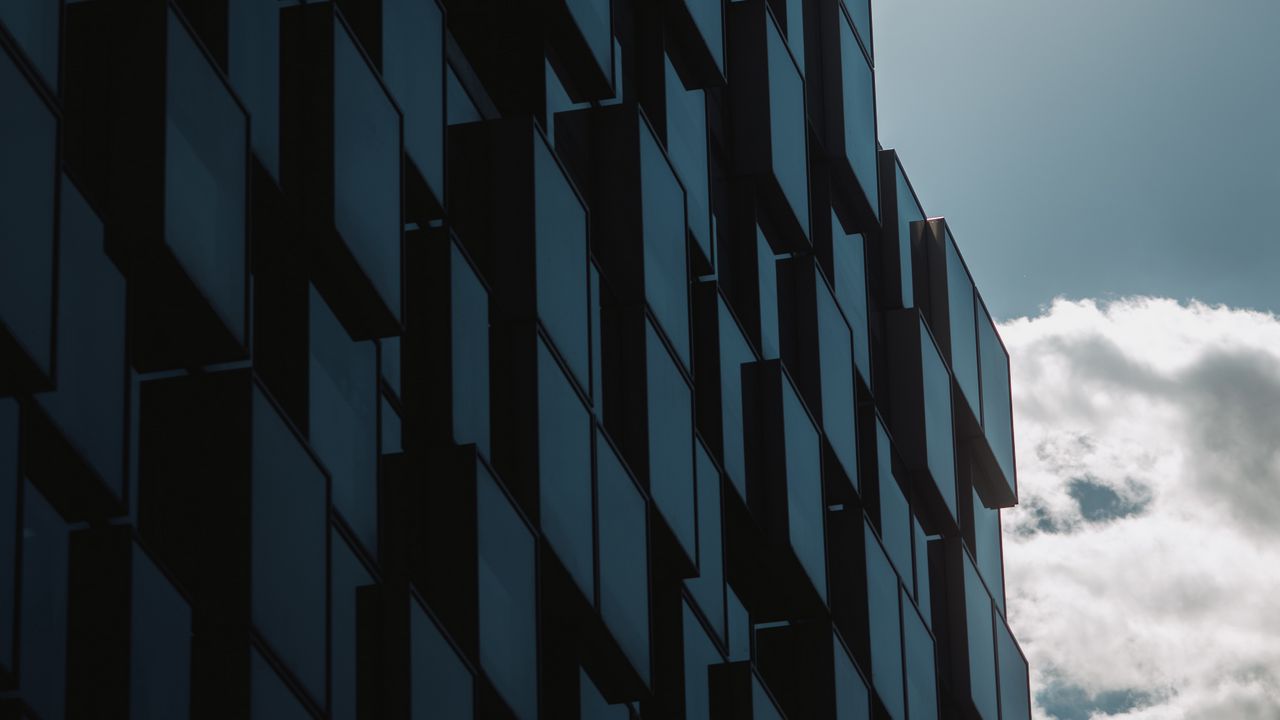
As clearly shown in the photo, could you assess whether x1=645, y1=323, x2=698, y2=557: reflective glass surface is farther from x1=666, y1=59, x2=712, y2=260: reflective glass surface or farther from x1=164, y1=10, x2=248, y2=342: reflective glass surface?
x1=164, y1=10, x2=248, y2=342: reflective glass surface

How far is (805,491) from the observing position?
2558 cm

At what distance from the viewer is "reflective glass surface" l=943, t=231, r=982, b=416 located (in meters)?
36.2

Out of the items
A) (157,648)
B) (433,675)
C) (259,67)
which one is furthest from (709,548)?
(157,648)

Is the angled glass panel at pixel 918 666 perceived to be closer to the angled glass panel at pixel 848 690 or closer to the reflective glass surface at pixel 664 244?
the angled glass panel at pixel 848 690

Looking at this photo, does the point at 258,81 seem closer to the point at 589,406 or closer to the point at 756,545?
the point at 589,406

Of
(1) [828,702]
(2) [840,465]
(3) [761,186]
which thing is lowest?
(1) [828,702]

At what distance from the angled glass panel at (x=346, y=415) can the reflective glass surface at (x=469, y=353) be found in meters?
1.19

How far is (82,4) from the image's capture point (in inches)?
482

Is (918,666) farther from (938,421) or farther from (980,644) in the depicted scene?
(938,421)

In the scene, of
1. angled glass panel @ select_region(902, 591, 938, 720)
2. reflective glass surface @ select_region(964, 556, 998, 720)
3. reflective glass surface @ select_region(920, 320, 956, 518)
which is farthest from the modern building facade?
reflective glass surface @ select_region(964, 556, 998, 720)

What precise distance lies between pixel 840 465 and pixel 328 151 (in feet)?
48.0

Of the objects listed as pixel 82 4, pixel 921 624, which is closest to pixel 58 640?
pixel 82 4

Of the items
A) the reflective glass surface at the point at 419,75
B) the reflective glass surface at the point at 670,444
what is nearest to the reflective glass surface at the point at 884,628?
the reflective glass surface at the point at 670,444

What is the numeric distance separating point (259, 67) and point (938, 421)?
2167 centimetres
